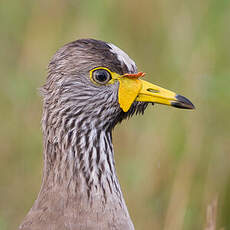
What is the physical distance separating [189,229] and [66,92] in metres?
2.21

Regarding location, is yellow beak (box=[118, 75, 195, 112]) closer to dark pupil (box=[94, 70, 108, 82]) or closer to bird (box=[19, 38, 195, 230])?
bird (box=[19, 38, 195, 230])

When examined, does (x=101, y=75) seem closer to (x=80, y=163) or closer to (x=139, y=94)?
(x=139, y=94)

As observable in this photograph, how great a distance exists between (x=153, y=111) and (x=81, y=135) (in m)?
2.65

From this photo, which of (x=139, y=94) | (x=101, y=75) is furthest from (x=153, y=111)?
(x=101, y=75)

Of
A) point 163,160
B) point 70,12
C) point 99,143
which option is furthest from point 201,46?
point 99,143

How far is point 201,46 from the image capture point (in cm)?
698

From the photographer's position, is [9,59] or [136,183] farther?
[9,59]

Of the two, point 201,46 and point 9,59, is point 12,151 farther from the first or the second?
point 201,46

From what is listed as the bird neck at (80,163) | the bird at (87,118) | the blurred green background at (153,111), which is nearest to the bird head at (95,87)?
the bird at (87,118)

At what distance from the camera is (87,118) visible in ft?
15.2

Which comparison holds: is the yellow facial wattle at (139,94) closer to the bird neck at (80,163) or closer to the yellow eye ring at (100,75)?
the yellow eye ring at (100,75)

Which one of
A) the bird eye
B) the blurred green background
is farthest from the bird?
the blurred green background

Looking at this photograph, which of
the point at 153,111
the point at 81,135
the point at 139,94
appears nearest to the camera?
the point at 81,135

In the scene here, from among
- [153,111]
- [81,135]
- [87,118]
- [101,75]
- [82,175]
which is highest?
[101,75]
